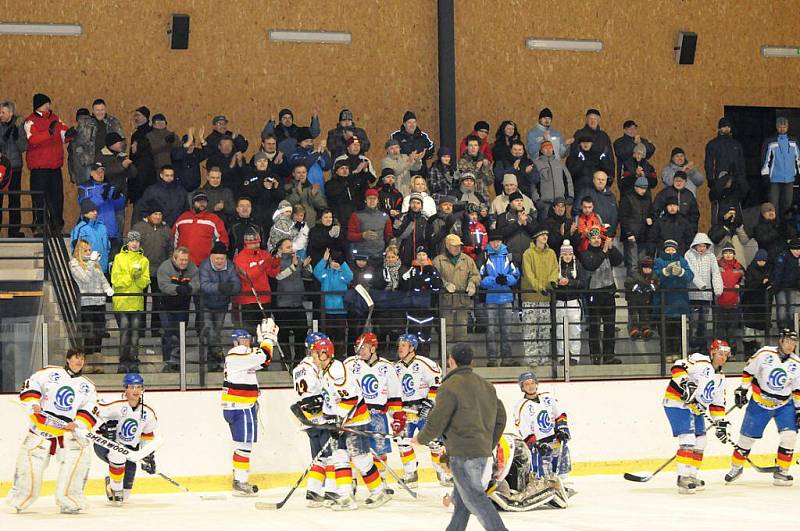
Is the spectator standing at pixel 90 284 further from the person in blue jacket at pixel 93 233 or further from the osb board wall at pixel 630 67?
the osb board wall at pixel 630 67

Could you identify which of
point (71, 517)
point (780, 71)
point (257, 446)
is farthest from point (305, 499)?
point (780, 71)

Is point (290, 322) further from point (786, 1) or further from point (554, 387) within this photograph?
point (786, 1)

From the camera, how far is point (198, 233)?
15914 mm

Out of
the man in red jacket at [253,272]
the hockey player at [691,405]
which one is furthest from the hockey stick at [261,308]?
the hockey player at [691,405]

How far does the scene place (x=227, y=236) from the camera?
1617 cm

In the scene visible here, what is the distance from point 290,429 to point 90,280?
2.46 m

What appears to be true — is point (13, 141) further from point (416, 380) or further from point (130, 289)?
point (416, 380)

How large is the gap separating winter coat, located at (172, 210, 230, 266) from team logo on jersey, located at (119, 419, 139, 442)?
8.26 feet

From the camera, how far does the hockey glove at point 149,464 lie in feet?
45.2

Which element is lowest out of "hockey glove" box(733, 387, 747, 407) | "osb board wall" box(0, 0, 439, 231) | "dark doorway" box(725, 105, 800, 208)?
"hockey glove" box(733, 387, 747, 407)

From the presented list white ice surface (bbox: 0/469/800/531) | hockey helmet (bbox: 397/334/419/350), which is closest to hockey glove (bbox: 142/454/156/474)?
white ice surface (bbox: 0/469/800/531)

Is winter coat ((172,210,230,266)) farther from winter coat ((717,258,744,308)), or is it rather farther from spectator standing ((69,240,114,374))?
winter coat ((717,258,744,308))

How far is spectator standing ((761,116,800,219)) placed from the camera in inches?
753

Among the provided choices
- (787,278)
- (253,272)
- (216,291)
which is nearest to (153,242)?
(216,291)
